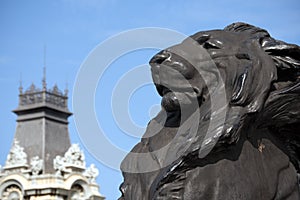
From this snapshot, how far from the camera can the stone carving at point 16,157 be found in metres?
24.3

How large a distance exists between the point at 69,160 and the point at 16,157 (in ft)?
6.08

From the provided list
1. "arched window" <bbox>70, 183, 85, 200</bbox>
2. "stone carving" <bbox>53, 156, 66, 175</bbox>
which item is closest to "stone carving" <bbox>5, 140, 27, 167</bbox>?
"stone carving" <bbox>53, 156, 66, 175</bbox>

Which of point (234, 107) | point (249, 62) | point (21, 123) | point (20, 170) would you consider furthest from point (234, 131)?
point (21, 123)

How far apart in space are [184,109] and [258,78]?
169mm

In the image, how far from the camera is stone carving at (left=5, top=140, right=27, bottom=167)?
24270mm

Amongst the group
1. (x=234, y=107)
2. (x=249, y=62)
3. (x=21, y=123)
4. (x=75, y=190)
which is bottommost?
(x=234, y=107)

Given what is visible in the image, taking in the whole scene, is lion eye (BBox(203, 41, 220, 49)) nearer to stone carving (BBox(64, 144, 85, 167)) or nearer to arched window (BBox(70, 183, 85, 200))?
arched window (BBox(70, 183, 85, 200))

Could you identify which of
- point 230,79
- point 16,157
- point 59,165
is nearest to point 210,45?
point 230,79

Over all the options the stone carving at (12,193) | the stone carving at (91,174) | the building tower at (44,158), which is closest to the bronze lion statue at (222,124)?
the building tower at (44,158)

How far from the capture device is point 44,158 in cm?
2547

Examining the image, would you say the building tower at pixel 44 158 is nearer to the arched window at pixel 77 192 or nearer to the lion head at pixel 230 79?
the arched window at pixel 77 192

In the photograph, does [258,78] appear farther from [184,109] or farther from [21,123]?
[21,123]

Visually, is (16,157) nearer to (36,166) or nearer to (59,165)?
(36,166)

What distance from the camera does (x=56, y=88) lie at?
28.3m
